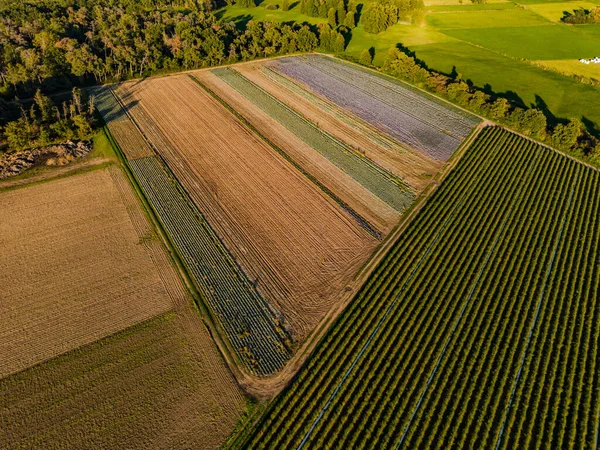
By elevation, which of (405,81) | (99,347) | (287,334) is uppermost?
(405,81)

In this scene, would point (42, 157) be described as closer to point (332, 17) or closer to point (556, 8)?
point (332, 17)

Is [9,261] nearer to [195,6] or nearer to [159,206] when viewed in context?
[159,206]

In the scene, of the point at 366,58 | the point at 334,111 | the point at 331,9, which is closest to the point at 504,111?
the point at 334,111

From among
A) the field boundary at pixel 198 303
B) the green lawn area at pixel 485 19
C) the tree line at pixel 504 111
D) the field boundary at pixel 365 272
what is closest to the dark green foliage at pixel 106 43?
the tree line at pixel 504 111

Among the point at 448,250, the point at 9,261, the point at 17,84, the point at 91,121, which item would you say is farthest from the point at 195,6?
the point at 448,250


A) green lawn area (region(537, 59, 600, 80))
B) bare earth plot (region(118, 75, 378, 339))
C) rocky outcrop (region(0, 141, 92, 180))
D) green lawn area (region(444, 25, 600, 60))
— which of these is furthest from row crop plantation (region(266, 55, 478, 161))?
rocky outcrop (region(0, 141, 92, 180))
